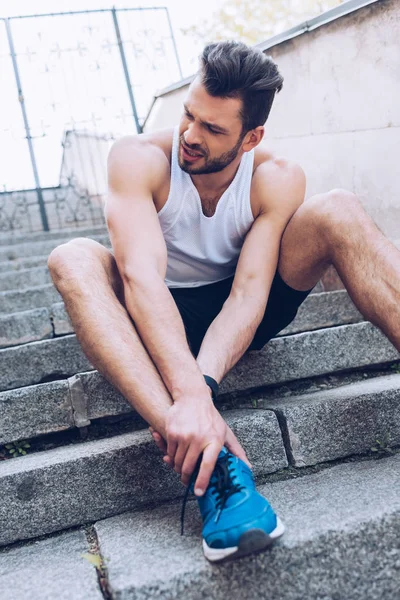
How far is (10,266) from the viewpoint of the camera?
3980mm

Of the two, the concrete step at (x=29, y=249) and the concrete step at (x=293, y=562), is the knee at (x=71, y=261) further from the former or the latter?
the concrete step at (x=29, y=249)

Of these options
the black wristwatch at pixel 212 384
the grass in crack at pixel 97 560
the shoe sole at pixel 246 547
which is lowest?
the grass in crack at pixel 97 560

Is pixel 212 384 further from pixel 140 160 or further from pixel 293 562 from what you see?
pixel 140 160

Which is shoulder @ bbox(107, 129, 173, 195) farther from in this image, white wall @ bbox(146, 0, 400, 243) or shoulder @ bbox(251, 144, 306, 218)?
white wall @ bbox(146, 0, 400, 243)

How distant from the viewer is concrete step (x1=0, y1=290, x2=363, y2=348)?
8.48ft

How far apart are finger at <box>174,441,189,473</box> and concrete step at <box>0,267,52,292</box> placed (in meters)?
2.57

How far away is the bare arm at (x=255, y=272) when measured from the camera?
164 centimetres

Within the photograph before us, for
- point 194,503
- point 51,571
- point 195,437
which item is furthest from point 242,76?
point 51,571

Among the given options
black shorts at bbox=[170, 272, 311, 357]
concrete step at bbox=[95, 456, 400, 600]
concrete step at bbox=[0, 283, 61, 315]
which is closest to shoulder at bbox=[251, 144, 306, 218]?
black shorts at bbox=[170, 272, 311, 357]

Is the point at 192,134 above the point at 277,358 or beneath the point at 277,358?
above

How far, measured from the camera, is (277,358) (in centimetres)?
202

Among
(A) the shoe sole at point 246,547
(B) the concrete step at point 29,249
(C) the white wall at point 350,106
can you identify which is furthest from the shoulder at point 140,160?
(B) the concrete step at point 29,249

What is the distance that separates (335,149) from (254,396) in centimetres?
151

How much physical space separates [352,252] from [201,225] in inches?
22.5
